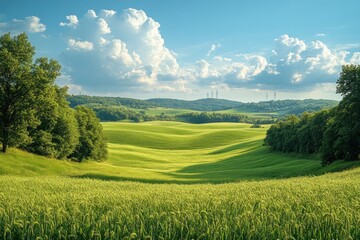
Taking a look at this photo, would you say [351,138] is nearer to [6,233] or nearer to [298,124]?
[298,124]

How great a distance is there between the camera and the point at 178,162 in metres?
108

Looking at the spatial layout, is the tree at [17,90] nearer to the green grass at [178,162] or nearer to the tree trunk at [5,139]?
the tree trunk at [5,139]

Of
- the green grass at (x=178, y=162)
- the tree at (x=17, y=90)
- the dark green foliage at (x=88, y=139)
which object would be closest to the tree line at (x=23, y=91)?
the tree at (x=17, y=90)

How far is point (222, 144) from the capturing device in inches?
6181

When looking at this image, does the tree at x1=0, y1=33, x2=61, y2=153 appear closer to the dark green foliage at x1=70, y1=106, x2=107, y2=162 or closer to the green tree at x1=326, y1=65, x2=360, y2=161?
the dark green foliage at x1=70, y1=106, x2=107, y2=162

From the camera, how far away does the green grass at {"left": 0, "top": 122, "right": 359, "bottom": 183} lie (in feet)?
179

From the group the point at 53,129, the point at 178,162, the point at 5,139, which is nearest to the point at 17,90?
the point at 5,139

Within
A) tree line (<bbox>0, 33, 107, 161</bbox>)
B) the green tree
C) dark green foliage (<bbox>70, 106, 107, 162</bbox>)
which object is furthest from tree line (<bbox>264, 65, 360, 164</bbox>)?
dark green foliage (<bbox>70, 106, 107, 162</bbox>)

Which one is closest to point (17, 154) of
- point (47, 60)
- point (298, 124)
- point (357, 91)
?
point (47, 60)

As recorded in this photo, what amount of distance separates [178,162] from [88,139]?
36.3 meters

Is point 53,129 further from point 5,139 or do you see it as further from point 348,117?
point 348,117

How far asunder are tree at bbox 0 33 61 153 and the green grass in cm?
384

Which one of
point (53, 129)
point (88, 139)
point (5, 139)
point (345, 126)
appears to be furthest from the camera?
point (88, 139)

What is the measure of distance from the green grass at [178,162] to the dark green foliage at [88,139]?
8.05 feet
